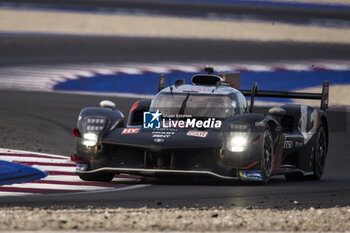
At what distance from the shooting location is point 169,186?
1053 cm

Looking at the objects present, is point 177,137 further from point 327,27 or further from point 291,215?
point 327,27

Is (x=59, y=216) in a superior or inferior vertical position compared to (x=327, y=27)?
inferior

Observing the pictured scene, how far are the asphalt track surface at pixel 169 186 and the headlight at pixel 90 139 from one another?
816 millimetres

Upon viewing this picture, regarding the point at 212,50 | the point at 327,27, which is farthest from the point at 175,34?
the point at 327,27

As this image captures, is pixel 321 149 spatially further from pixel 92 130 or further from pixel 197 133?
pixel 92 130

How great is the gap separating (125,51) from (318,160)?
670 inches

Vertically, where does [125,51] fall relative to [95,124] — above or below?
above

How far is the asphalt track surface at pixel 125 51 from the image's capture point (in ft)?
82.5

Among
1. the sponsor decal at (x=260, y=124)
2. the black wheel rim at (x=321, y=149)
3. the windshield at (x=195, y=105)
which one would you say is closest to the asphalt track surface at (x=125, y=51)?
the black wheel rim at (x=321, y=149)

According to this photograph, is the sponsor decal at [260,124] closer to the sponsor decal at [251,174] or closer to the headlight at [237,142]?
the headlight at [237,142]

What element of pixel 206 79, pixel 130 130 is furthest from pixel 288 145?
pixel 130 130

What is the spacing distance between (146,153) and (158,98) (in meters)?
1.32

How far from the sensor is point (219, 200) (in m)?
9.16

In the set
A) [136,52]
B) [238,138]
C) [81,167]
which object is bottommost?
[81,167]
